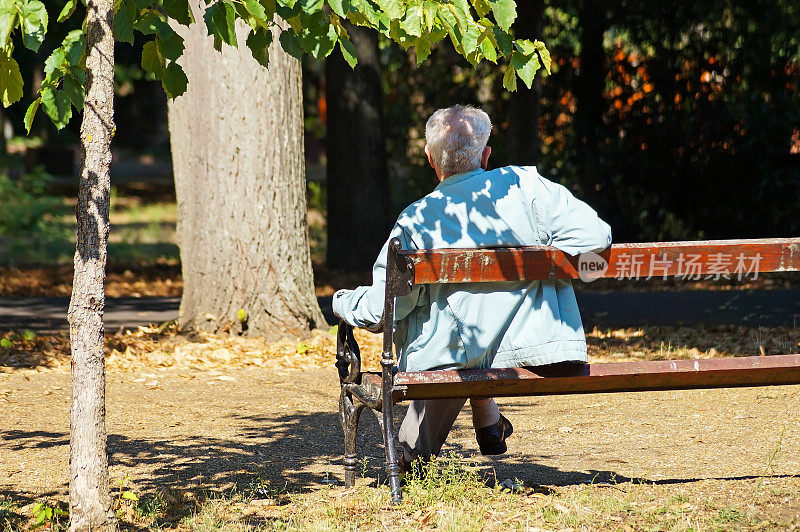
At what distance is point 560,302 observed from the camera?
380 cm

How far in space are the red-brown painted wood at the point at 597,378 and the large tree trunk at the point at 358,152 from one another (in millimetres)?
8515

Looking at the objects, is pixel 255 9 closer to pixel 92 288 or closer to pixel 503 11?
pixel 503 11

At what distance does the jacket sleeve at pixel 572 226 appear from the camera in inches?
144

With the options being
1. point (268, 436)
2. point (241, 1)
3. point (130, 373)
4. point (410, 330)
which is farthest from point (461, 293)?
point (130, 373)

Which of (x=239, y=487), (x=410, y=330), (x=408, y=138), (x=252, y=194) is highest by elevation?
(x=408, y=138)

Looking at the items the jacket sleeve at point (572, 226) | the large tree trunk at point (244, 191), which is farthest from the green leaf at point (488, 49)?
the large tree trunk at point (244, 191)

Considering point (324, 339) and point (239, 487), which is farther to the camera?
point (324, 339)

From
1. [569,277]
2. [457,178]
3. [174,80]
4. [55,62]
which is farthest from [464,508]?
[55,62]

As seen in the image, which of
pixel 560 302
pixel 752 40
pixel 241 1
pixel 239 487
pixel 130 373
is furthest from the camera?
pixel 752 40

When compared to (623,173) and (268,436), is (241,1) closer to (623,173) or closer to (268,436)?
(268,436)

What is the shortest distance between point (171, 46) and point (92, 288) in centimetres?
90

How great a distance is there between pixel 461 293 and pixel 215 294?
4.22m

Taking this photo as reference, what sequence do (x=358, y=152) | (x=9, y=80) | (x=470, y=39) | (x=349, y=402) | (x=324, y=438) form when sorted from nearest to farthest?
(x=470, y=39)
(x=9, y=80)
(x=349, y=402)
(x=324, y=438)
(x=358, y=152)

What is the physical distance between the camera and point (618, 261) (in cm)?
369
